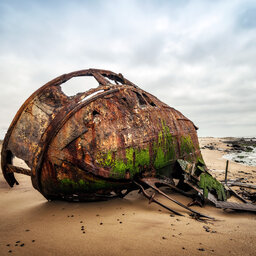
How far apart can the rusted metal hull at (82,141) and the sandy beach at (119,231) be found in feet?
1.17

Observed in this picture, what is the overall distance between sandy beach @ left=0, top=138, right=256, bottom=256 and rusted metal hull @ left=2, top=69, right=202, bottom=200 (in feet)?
1.17

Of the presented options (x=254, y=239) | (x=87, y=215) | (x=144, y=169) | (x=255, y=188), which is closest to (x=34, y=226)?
(x=87, y=215)

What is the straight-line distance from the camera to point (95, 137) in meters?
2.80

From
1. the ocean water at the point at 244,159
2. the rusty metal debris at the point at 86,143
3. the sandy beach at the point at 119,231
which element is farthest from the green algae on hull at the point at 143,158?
the ocean water at the point at 244,159

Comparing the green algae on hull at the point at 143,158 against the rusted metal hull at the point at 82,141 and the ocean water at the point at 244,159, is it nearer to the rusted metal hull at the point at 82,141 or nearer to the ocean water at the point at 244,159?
the rusted metal hull at the point at 82,141

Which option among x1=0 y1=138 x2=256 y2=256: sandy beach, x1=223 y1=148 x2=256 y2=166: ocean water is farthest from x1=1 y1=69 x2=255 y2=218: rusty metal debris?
x1=223 y1=148 x2=256 y2=166: ocean water

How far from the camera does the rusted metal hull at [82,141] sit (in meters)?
2.70

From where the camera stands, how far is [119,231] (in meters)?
2.40

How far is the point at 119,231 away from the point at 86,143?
4.14ft

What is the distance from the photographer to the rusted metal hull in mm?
2697

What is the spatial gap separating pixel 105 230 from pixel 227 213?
2379 millimetres

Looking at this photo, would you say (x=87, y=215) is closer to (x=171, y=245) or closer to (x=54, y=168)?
(x=54, y=168)

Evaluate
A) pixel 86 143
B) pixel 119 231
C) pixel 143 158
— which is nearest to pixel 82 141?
pixel 86 143

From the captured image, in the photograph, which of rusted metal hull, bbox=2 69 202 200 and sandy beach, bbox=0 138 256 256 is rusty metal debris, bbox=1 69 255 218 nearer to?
rusted metal hull, bbox=2 69 202 200
